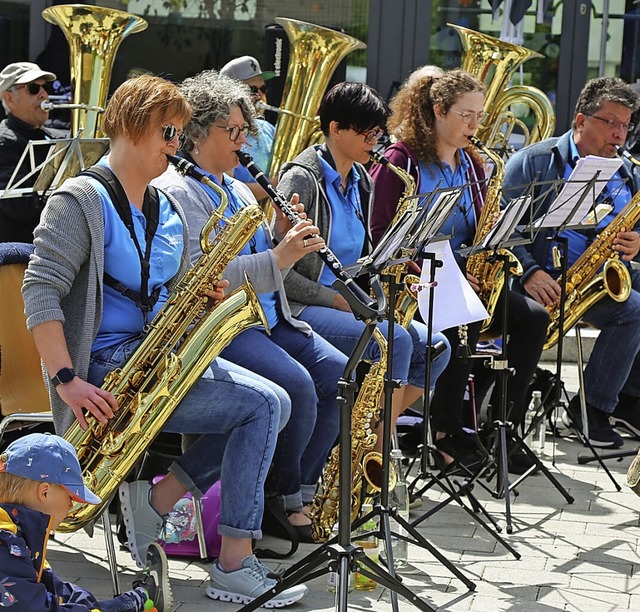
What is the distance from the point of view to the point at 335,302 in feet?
14.8

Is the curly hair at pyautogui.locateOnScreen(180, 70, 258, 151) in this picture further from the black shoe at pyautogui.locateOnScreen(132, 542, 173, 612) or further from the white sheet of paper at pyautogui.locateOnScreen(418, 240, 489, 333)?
the black shoe at pyautogui.locateOnScreen(132, 542, 173, 612)

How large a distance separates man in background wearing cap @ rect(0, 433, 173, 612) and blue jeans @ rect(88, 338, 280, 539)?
0.73m

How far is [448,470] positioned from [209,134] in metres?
1.72

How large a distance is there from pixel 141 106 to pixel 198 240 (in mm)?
592

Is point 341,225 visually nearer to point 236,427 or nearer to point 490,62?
point 236,427

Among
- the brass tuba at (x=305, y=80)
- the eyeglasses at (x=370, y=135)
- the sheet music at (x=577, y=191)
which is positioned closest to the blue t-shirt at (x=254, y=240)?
the eyeglasses at (x=370, y=135)

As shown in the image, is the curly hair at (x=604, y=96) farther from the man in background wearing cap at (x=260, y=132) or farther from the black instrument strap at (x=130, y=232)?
the black instrument strap at (x=130, y=232)

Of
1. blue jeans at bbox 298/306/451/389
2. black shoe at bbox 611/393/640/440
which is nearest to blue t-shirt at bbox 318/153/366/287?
blue jeans at bbox 298/306/451/389

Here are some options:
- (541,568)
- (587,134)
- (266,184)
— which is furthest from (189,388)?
(587,134)

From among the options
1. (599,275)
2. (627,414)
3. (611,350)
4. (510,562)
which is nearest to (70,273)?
(510,562)

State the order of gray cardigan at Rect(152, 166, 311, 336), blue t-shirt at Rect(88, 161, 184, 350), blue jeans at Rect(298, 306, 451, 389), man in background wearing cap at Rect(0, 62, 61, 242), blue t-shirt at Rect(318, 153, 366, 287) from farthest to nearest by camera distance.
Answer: man in background wearing cap at Rect(0, 62, 61, 242)
blue t-shirt at Rect(318, 153, 366, 287)
blue jeans at Rect(298, 306, 451, 389)
gray cardigan at Rect(152, 166, 311, 336)
blue t-shirt at Rect(88, 161, 184, 350)

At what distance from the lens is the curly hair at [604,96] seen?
576cm

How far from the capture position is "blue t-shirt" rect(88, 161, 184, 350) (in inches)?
138

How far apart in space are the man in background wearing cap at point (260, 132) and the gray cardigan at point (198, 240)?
38.3 inches
